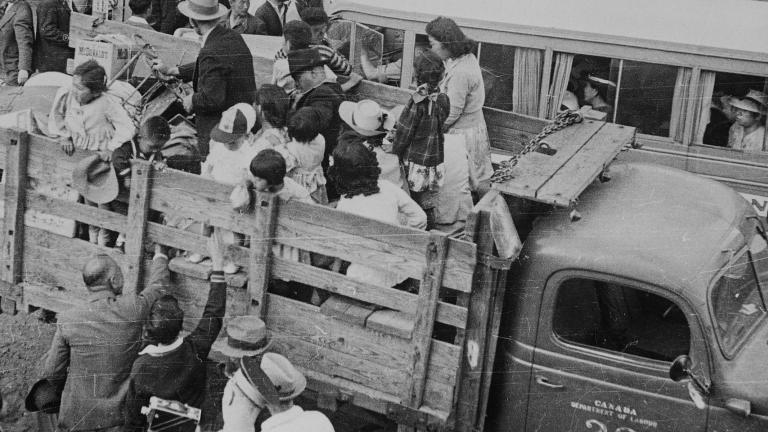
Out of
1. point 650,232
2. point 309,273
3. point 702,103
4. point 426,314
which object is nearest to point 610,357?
point 650,232

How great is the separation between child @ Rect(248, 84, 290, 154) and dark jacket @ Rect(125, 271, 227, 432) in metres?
1.08

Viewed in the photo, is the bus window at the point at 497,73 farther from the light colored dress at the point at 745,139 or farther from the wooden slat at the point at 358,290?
the wooden slat at the point at 358,290

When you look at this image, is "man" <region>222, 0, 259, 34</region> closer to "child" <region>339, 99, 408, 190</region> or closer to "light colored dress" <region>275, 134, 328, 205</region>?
"child" <region>339, 99, 408, 190</region>

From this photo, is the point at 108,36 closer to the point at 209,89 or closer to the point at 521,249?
the point at 209,89

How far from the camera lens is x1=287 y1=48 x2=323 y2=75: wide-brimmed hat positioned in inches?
248

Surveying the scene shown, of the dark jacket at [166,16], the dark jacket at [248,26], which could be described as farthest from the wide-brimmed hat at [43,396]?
the dark jacket at [166,16]

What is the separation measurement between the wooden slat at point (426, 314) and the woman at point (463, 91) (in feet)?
7.55

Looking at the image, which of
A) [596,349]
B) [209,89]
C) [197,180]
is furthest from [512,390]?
[209,89]

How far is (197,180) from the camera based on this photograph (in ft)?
15.8

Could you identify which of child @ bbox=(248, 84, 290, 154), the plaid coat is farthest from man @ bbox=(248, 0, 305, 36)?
the plaid coat

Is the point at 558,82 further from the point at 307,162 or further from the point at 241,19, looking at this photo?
the point at 307,162

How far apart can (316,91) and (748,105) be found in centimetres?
390

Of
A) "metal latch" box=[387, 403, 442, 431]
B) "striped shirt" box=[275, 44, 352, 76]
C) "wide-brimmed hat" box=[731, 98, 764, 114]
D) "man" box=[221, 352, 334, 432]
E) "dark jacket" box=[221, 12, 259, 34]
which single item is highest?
"dark jacket" box=[221, 12, 259, 34]

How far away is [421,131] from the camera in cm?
580
